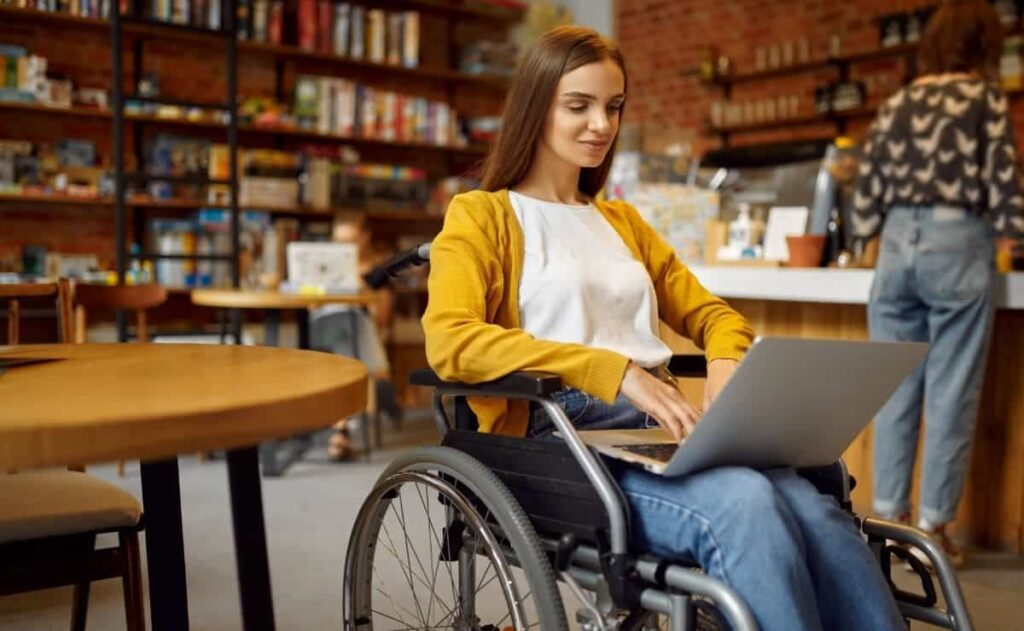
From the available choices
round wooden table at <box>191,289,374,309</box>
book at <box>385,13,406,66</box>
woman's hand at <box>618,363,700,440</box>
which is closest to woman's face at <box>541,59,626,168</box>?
woman's hand at <box>618,363,700,440</box>

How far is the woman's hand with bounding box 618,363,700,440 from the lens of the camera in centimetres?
129

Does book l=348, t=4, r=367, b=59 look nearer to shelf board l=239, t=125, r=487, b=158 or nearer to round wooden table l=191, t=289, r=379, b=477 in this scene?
shelf board l=239, t=125, r=487, b=158

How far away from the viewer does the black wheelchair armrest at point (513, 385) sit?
4.07 feet

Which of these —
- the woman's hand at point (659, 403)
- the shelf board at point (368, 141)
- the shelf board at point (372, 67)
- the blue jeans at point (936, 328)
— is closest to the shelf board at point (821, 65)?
the shelf board at point (372, 67)

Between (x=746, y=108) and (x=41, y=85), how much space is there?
4.00 m

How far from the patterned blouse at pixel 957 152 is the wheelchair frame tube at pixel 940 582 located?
4.70ft

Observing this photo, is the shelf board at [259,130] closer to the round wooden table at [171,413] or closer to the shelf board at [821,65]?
the shelf board at [821,65]

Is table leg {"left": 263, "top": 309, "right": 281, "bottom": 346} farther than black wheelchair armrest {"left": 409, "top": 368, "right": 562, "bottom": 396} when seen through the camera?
Yes

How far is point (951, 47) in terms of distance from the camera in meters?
2.60

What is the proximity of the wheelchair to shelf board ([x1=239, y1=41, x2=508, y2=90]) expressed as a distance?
3953mm

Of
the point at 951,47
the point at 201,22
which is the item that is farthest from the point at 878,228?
the point at 201,22

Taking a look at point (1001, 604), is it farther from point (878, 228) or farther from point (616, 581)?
point (616, 581)

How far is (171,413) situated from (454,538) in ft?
2.32

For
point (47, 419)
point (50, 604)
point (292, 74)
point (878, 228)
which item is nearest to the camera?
point (47, 419)
